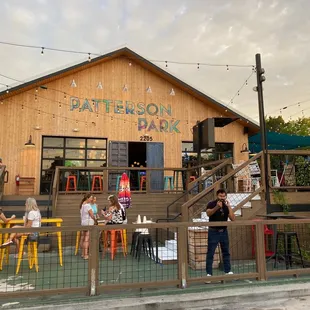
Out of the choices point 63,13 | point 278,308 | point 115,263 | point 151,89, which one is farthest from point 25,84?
point 278,308

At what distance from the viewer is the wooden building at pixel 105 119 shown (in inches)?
458

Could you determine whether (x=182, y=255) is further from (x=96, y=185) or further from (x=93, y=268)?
(x=96, y=185)

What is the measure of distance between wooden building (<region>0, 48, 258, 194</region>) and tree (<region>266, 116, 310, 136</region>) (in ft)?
66.4

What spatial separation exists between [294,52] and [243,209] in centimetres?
1087

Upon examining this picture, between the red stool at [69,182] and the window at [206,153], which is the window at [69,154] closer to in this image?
the red stool at [69,182]

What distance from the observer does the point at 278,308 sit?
4.23 meters

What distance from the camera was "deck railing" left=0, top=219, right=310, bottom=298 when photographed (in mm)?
4180

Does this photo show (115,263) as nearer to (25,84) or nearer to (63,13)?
(25,84)

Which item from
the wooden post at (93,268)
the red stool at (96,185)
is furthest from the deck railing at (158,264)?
the red stool at (96,185)

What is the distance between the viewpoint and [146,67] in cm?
1346

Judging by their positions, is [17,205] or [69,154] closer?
[17,205]

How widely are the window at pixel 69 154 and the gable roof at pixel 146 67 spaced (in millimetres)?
2035

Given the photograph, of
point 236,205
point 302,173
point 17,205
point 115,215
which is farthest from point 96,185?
point 302,173

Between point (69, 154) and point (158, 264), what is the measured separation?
7.55 metres
